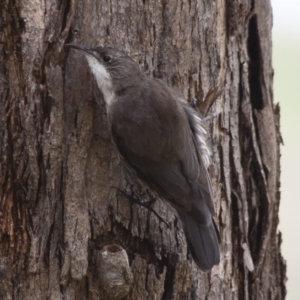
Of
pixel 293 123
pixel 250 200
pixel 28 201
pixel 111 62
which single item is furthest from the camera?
pixel 293 123

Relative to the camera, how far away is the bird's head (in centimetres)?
406

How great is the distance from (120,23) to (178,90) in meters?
0.47

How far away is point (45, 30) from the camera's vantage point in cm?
394

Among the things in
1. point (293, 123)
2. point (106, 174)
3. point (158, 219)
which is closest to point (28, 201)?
point (106, 174)

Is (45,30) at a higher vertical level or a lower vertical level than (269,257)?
higher

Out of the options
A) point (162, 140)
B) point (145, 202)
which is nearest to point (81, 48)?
point (162, 140)

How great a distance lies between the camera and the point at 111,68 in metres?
4.33

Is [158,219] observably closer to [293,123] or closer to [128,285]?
[128,285]

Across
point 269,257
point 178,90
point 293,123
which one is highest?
point 293,123

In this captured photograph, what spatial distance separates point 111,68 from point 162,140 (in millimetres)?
463

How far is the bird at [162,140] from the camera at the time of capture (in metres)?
4.10

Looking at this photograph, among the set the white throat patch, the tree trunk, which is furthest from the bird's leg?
the white throat patch

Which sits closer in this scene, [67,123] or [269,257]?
[67,123]

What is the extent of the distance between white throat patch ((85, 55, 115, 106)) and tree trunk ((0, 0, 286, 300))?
0.15ft
